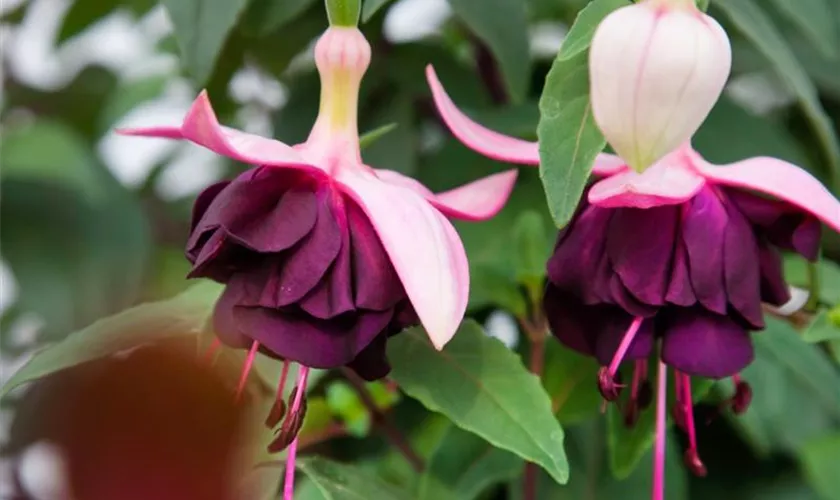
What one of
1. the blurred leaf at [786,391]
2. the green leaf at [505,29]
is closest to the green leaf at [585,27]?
the green leaf at [505,29]

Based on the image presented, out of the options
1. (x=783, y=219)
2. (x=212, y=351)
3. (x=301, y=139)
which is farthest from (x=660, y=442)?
(x=301, y=139)

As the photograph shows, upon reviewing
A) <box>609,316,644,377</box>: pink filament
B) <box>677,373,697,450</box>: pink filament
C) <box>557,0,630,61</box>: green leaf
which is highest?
<box>557,0,630,61</box>: green leaf

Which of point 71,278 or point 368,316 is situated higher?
point 368,316

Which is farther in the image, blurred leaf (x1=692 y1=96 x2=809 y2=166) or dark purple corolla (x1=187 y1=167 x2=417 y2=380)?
blurred leaf (x1=692 y1=96 x2=809 y2=166)

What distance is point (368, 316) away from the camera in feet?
1.57

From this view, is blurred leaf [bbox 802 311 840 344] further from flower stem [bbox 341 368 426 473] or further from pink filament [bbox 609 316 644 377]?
flower stem [bbox 341 368 426 473]

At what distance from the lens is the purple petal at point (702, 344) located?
517 mm

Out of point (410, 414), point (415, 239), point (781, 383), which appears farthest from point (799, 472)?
point (415, 239)

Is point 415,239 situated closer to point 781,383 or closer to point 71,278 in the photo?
point 781,383

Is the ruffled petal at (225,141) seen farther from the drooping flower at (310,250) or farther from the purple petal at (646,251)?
the purple petal at (646,251)

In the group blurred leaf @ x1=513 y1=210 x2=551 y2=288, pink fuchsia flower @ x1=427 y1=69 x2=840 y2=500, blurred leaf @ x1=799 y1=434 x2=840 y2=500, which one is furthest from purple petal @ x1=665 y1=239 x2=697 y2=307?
blurred leaf @ x1=799 y1=434 x2=840 y2=500

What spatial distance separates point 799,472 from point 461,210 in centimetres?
70

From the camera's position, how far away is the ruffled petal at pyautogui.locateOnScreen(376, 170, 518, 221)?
20.4 inches

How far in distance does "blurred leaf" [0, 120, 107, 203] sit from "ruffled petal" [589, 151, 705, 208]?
2.15ft
